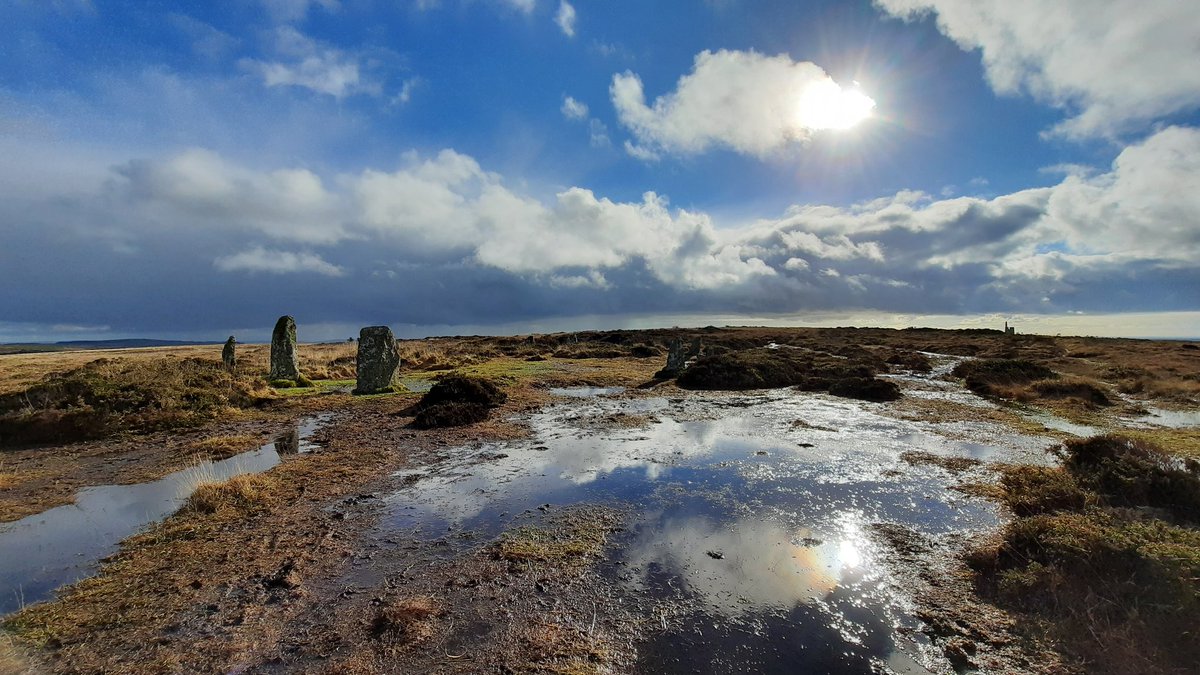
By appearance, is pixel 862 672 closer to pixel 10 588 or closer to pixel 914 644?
pixel 914 644

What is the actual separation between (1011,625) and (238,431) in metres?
18.0

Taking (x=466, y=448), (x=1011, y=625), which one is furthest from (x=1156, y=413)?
(x=466, y=448)

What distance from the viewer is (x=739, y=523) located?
319 inches

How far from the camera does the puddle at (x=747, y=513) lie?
17.0ft

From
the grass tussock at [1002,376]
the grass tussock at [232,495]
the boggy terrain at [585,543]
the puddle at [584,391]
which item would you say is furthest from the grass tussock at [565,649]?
the grass tussock at [1002,376]

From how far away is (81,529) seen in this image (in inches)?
310

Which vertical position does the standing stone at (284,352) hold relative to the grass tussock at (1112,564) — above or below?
above

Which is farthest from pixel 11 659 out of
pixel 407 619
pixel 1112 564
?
pixel 1112 564

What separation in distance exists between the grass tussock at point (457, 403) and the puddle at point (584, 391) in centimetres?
Answer: 344

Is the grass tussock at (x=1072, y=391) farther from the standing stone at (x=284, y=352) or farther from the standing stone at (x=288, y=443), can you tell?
the standing stone at (x=284, y=352)

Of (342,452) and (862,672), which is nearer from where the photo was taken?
(862,672)

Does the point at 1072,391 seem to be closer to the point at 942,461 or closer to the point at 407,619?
the point at 942,461

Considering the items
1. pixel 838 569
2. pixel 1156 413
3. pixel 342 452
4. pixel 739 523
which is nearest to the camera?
pixel 838 569

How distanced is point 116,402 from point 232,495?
10263mm
